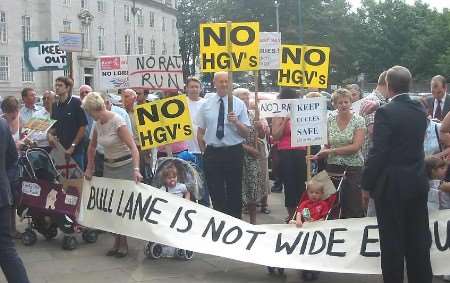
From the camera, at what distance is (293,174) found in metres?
7.79

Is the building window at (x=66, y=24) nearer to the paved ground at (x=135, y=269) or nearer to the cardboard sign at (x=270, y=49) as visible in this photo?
the cardboard sign at (x=270, y=49)

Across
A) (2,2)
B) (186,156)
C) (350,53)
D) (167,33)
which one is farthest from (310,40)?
(186,156)

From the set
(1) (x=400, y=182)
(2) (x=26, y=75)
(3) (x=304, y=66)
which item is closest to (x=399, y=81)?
(1) (x=400, y=182)

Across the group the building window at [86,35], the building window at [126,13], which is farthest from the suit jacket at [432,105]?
the building window at [126,13]

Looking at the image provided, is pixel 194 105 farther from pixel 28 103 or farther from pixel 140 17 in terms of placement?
pixel 140 17

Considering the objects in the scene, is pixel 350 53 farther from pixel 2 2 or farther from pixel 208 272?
pixel 208 272

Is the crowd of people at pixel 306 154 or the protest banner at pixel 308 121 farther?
the protest banner at pixel 308 121

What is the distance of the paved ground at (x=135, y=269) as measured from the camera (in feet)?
20.8

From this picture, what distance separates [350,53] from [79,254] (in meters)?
63.5

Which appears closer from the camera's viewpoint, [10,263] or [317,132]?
[10,263]

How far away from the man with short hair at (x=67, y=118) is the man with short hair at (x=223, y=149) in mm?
2454

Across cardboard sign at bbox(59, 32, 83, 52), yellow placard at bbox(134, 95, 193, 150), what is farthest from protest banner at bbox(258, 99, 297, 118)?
cardboard sign at bbox(59, 32, 83, 52)

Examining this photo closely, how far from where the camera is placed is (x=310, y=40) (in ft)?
219

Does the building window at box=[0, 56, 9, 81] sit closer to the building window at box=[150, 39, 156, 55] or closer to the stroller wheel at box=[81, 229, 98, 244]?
the building window at box=[150, 39, 156, 55]
